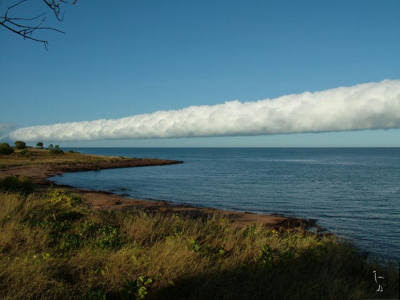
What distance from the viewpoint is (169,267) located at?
660 centimetres

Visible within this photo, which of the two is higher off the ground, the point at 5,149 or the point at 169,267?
the point at 5,149

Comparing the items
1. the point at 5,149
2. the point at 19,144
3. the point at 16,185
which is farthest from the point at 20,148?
the point at 16,185

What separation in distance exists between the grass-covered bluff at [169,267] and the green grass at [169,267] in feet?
0.07

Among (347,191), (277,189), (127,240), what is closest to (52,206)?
(127,240)

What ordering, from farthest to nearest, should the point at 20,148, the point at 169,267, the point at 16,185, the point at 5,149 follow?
1. the point at 20,148
2. the point at 5,149
3. the point at 16,185
4. the point at 169,267

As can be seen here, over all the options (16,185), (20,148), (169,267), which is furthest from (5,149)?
(169,267)

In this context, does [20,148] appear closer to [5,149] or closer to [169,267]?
[5,149]

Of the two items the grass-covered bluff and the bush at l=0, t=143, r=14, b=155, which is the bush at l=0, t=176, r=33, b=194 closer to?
the grass-covered bluff

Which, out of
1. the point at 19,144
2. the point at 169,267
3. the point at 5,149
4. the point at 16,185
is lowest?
the point at 16,185

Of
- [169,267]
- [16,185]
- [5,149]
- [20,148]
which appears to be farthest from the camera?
[20,148]

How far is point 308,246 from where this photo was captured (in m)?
9.38

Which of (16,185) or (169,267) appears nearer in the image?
(169,267)

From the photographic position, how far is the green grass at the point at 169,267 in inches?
234

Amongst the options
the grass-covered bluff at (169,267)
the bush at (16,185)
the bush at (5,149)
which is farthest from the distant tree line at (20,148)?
the grass-covered bluff at (169,267)
